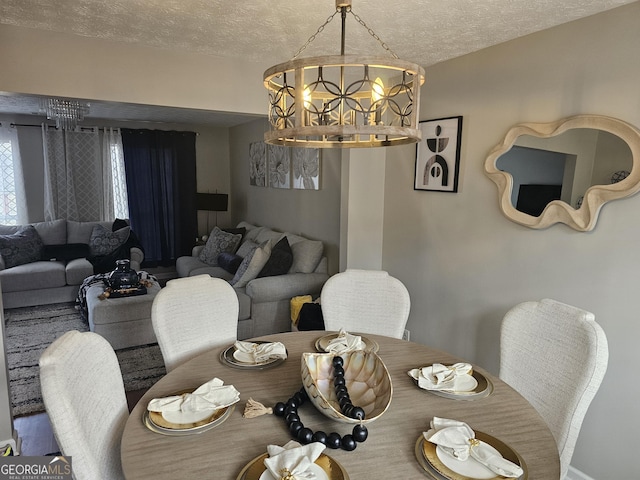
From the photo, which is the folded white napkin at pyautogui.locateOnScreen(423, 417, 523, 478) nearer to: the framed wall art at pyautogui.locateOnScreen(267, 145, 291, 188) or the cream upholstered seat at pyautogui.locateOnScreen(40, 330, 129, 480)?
the cream upholstered seat at pyautogui.locateOnScreen(40, 330, 129, 480)

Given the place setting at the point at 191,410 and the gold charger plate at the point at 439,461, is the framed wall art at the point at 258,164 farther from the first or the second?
the gold charger plate at the point at 439,461

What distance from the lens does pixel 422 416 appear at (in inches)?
52.6

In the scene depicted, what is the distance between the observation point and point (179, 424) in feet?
4.09

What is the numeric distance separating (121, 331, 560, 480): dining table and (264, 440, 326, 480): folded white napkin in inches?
3.0

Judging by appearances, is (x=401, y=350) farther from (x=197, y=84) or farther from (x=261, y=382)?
(x=197, y=84)

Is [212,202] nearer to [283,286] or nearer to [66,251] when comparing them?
[66,251]

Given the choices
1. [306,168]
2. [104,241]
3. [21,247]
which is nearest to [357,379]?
[306,168]

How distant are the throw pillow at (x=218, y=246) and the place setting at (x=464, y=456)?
406cm

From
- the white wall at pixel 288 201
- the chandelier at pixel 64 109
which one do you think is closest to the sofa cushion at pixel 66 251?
the chandelier at pixel 64 109

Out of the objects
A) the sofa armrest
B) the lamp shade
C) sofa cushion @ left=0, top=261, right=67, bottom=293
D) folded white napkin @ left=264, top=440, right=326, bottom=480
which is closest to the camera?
folded white napkin @ left=264, top=440, right=326, bottom=480

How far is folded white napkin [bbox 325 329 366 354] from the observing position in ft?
5.70

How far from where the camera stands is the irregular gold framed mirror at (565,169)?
1784 millimetres

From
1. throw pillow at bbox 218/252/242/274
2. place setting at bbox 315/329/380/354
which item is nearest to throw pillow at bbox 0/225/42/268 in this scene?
throw pillow at bbox 218/252/242/274

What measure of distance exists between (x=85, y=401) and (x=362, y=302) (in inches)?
57.6
